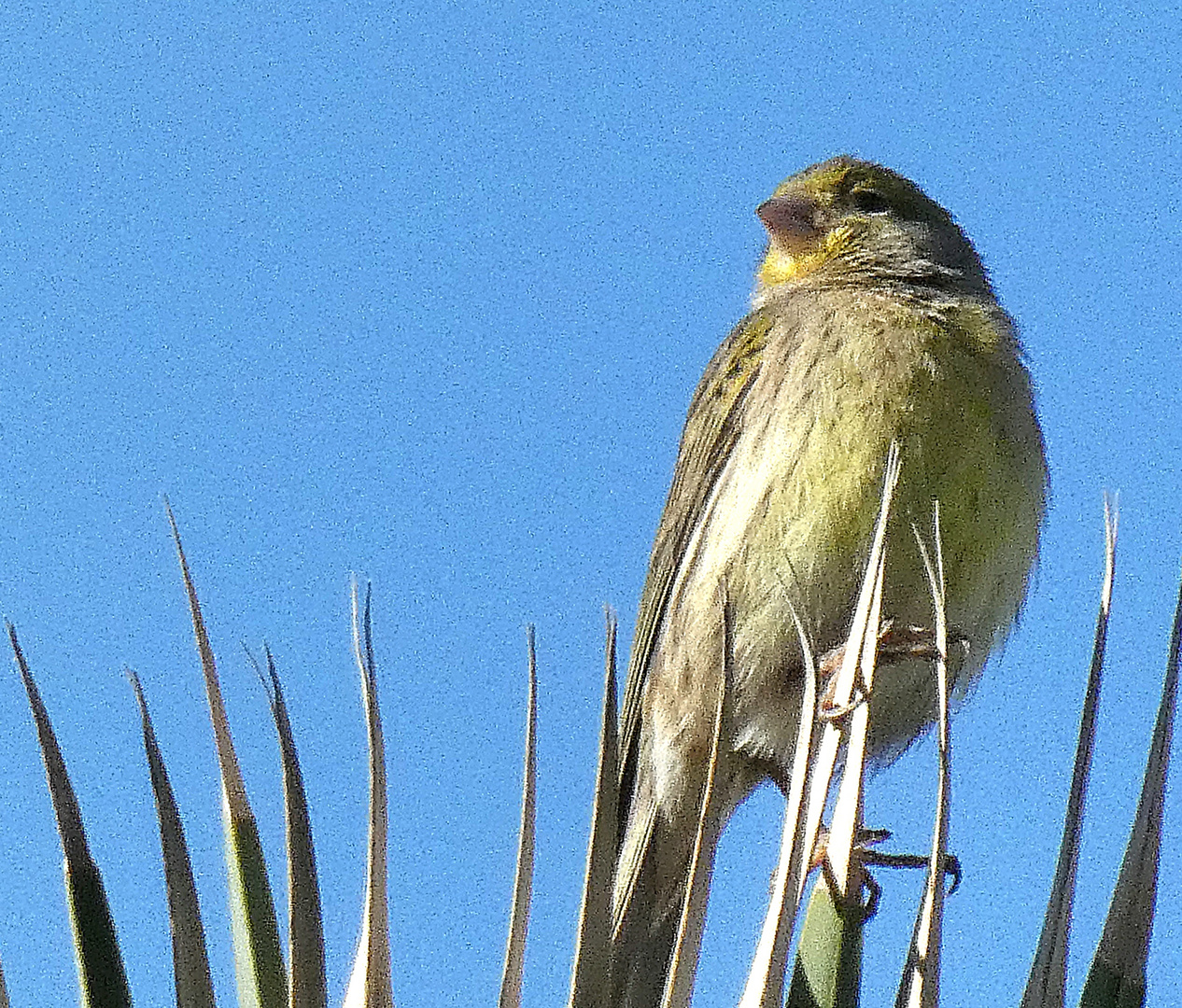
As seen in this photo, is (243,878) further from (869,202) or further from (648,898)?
(869,202)

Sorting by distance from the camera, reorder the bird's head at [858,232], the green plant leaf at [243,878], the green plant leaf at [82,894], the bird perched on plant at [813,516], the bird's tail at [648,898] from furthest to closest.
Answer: the bird's head at [858,232] → the bird perched on plant at [813,516] → the bird's tail at [648,898] → the green plant leaf at [243,878] → the green plant leaf at [82,894]

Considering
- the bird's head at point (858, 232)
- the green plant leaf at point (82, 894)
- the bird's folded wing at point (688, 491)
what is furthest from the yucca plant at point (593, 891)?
the bird's head at point (858, 232)

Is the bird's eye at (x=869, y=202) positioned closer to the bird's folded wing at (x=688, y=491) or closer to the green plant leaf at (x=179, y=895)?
the bird's folded wing at (x=688, y=491)

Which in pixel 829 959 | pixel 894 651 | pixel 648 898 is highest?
pixel 894 651

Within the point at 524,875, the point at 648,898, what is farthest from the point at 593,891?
the point at 648,898

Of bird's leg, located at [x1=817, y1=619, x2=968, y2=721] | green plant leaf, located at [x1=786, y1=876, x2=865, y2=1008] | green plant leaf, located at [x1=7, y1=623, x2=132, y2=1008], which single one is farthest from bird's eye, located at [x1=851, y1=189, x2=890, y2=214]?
green plant leaf, located at [x1=7, y1=623, x2=132, y2=1008]
